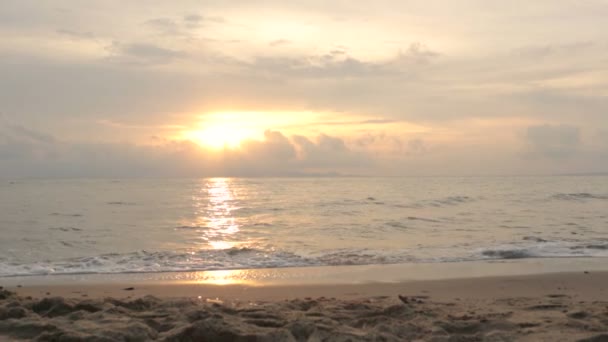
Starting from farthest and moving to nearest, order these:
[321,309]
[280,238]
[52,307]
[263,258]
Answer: [280,238] → [263,258] → [321,309] → [52,307]

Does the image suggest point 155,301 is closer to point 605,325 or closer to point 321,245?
point 605,325

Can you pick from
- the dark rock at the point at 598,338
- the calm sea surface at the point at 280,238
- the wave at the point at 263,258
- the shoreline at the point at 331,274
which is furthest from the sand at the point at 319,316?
the calm sea surface at the point at 280,238

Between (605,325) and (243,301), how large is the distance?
14.9ft

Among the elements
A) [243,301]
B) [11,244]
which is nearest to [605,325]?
[243,301]

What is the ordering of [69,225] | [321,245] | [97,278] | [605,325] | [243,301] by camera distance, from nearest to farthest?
[605,325]
[243,301]
[97,278]
[321,245]
[69,225]

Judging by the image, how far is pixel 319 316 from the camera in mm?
6141

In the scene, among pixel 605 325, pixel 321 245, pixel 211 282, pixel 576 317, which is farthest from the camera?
pixel 321 245

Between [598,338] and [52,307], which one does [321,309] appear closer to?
[598,338]

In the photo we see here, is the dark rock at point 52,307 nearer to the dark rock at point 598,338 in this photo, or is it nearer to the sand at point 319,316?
the sand at point 319,316

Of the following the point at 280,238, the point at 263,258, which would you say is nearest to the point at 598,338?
the point at 263,258

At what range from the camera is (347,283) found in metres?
9.48

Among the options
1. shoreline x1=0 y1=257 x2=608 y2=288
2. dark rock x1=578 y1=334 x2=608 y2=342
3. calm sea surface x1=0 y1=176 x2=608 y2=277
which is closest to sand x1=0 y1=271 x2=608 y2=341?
dark rock x1=578 y1=334 x2=608 y2=342

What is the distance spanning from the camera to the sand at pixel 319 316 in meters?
5.26

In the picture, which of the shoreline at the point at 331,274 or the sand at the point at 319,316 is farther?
the shoreline at the point at 331,274
